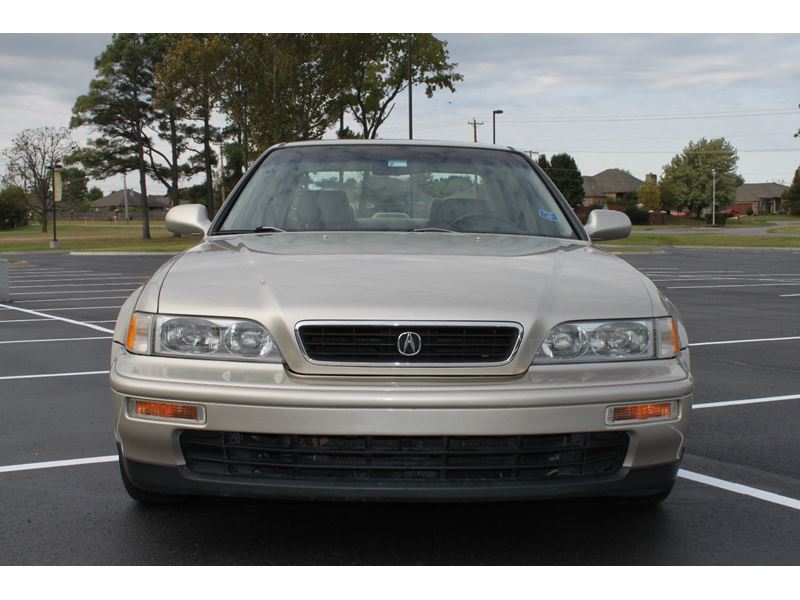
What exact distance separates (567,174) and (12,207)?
5089 cm

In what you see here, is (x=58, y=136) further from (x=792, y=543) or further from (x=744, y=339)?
(x=792, y=543)

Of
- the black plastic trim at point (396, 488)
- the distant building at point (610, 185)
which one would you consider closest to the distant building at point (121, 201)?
the distant building at point (610, 185)

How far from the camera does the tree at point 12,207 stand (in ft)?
265

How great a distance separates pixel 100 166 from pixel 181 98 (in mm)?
13919

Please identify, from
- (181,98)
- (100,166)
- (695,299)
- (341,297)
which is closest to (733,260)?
(695,299)

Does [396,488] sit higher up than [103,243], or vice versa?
[396,488]

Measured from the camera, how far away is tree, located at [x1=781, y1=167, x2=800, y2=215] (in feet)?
343

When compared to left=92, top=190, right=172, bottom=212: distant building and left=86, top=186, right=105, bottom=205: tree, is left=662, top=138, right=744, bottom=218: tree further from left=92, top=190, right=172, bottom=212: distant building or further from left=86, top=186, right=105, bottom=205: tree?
left=86, top=186, right=105, bottom=205: tree

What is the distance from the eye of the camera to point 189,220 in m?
4.73

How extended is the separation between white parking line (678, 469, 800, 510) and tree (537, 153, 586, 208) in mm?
83910

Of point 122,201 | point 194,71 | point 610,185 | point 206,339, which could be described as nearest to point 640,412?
point 206,339

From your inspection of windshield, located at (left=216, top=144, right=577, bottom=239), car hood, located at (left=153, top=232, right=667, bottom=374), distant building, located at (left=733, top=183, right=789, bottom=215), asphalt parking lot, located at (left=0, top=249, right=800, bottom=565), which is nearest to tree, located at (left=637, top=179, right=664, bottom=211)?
distant building, located at (left=733, top=183, right=789, bottom=215)

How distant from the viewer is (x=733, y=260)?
29500 mm

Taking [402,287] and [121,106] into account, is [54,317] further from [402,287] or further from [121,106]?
[121,106]
